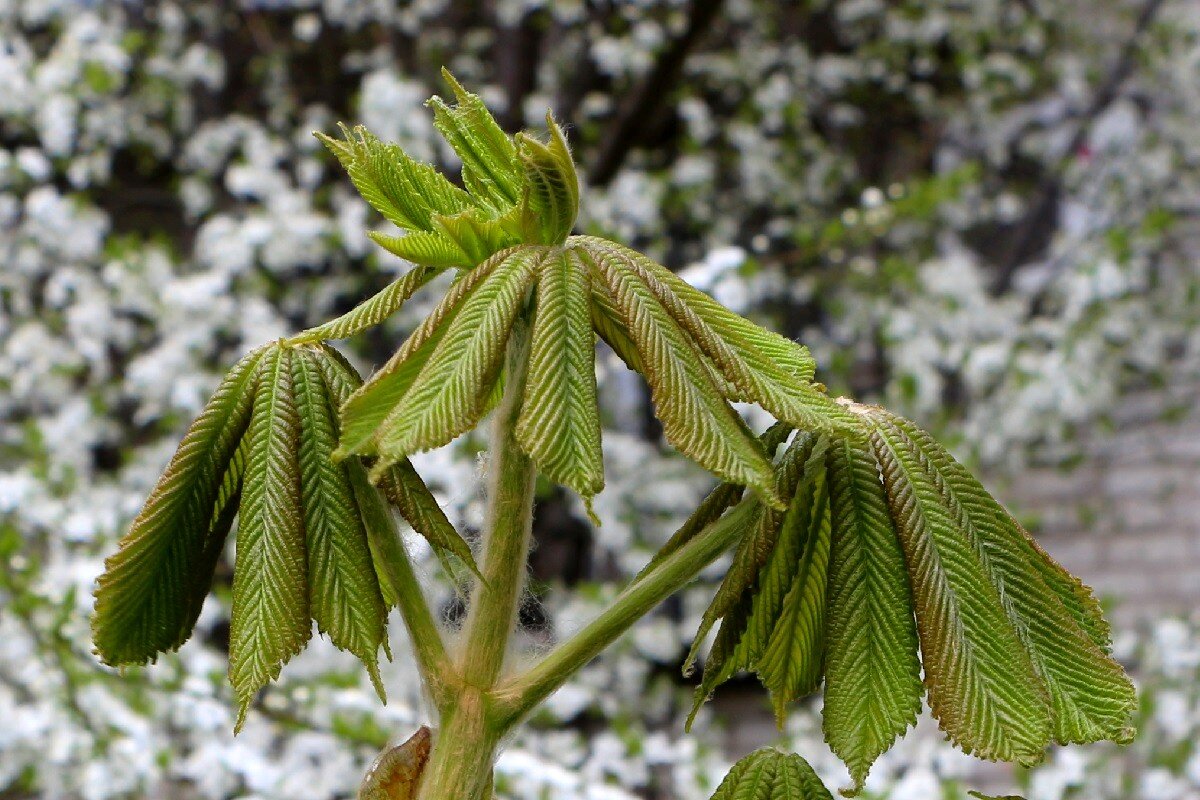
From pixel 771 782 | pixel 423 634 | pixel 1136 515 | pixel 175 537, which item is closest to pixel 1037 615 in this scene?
pixel 771 782

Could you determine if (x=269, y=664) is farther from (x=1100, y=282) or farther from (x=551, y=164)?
(x=1100, y=282)

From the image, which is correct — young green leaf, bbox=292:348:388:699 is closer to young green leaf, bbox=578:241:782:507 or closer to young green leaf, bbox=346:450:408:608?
young green leaf, bbox=346:450:408:608

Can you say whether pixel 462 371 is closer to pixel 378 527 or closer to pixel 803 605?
pixel 378 527

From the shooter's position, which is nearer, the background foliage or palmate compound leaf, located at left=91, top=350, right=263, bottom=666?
palmate compound leaf, located at left=91, top=350, right=263, bottom=666

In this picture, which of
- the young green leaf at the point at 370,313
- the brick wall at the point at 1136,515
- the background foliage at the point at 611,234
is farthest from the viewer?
the brick wall at the point at 1136,515

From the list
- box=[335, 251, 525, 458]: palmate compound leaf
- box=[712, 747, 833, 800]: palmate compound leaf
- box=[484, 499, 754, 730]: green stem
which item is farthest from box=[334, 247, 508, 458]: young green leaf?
box=[712, 747, 833, 800]: palmate compound leaf

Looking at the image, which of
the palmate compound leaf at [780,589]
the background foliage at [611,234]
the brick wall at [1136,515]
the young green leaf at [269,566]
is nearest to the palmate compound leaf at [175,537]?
the young green leaf at [269,566]

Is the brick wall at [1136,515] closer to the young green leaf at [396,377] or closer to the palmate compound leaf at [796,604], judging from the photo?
the palmate compound leaf at [796,604]
